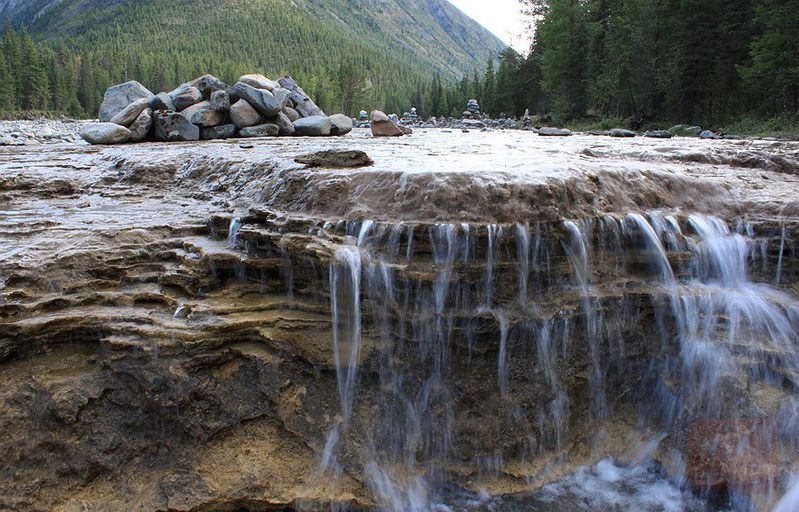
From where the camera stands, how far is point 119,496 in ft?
15.2

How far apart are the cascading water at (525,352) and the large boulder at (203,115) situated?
16.3 m

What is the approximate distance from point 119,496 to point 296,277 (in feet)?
8.02

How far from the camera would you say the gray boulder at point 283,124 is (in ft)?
70.1

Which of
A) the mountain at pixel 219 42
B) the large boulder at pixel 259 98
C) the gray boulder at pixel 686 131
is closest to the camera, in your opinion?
the large boulder at pixel 259 98

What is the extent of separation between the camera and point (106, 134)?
58.7ft

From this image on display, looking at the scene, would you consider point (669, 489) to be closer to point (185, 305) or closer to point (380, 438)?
point (380, 438)

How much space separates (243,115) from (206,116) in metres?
1.37

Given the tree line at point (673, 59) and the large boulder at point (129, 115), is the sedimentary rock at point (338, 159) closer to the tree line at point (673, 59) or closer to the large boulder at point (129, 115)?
the large boulder at point (129, 115)

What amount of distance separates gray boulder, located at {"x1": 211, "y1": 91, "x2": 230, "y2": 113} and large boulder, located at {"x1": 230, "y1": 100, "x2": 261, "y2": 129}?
23 cm

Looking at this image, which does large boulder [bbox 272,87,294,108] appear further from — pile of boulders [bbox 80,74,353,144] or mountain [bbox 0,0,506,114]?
mountain [bbox 0,0,506,114]

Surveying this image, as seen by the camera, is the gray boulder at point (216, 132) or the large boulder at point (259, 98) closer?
the gray boulder at point (216, 132)

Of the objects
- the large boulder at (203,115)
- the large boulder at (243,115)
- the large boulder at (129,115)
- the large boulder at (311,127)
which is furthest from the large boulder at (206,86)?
the large boulder at (311,127)

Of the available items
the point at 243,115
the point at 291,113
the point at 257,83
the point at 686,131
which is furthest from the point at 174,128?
the point at 686,131

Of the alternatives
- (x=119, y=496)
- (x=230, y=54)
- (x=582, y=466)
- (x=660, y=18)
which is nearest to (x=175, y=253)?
(x=119, y=496)
